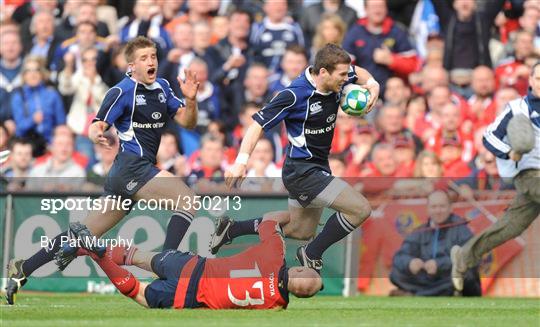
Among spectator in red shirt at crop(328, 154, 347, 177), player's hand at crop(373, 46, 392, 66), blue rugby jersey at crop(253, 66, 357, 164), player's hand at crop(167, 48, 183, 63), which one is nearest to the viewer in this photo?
blue rugby jersey at crop(253, 66, 357, 164)

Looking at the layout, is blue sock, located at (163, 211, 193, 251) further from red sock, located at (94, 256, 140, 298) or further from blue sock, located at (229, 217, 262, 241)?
red sock, located at (94, 256, 140, 298)

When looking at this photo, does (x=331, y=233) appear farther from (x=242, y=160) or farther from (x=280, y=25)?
(x=280, y=25)

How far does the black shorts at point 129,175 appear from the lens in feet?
45.2

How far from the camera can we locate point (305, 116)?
1345 cm

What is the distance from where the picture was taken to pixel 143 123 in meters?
13.9

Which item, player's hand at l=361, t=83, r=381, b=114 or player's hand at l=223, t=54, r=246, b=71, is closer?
player's hand at l=361, t=83, r=381, b=114

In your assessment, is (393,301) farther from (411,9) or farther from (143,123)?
(411,9)

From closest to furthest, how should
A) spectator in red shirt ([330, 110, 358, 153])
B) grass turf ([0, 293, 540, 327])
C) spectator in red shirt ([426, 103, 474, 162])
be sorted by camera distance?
1. grass turf ([0, 293, 540, 327])
2. spectator in red shirt ([426, 103, 474, 162])
3. spectator in red shirt ([330, 110, 358, 153])

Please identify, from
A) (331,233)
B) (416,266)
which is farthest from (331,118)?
(416,266)

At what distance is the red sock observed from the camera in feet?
39.8

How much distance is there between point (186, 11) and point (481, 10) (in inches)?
188

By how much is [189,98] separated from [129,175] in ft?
3.35

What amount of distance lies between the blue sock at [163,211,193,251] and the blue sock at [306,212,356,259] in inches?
50.5

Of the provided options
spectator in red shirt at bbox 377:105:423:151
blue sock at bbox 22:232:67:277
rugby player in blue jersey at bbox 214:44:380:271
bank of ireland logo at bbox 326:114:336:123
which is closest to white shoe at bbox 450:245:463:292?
rugby player in blue jersey at bbox 214:44:380:271
